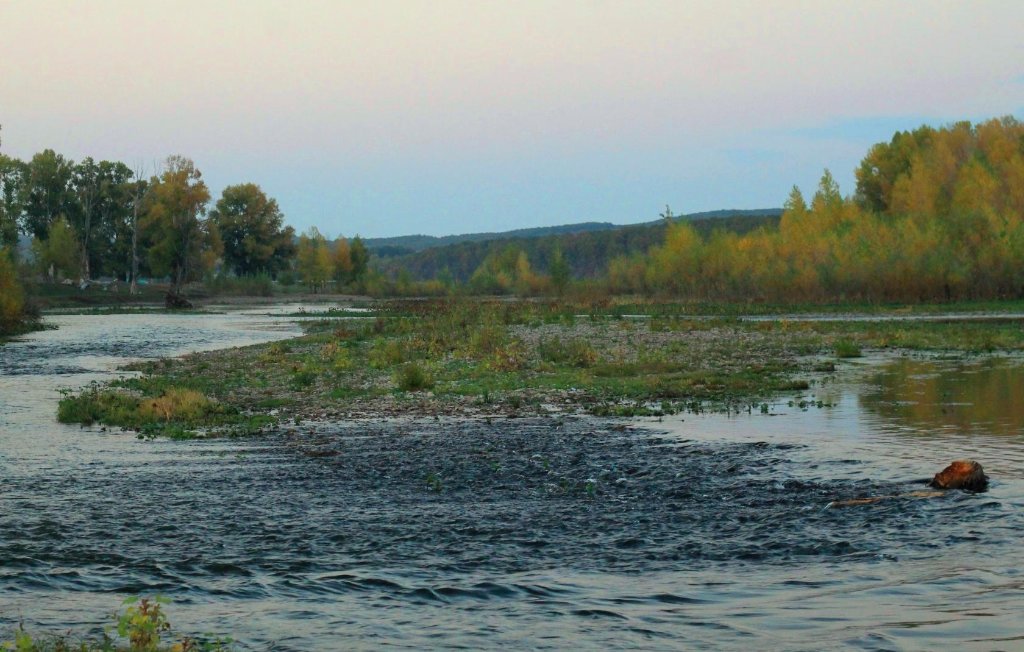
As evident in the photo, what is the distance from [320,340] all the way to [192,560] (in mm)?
34377

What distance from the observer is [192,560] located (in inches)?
452

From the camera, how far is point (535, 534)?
12461mm

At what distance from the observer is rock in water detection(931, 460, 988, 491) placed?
551 inches

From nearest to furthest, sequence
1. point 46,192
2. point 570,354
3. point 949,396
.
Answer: point 949,396 < point 570,354 < point 46,192

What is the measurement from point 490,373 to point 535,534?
17.9m

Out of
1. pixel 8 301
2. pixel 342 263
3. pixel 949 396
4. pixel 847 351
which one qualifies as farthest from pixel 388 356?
pixel 342 263

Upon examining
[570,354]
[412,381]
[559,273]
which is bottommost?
[412,381]

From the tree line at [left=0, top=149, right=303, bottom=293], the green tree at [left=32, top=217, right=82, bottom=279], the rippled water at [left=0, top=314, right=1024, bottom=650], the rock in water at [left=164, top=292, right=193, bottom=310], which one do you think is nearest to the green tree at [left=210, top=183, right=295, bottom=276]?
the tree line at [left=0, top=149, right=303, bottom=293]

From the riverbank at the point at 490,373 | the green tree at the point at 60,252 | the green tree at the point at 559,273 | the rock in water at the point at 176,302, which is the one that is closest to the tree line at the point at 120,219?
the green tree at the point at 60,252

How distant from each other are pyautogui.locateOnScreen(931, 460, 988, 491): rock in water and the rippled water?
0.29 m

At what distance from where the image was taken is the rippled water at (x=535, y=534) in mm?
9320

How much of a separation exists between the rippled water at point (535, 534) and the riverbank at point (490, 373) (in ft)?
6.80

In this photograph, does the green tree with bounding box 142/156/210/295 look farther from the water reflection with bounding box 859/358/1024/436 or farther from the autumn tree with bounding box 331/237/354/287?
the water reflection with bounding box 859/358/1024/436

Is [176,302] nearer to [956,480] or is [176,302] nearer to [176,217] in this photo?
[176,217]
